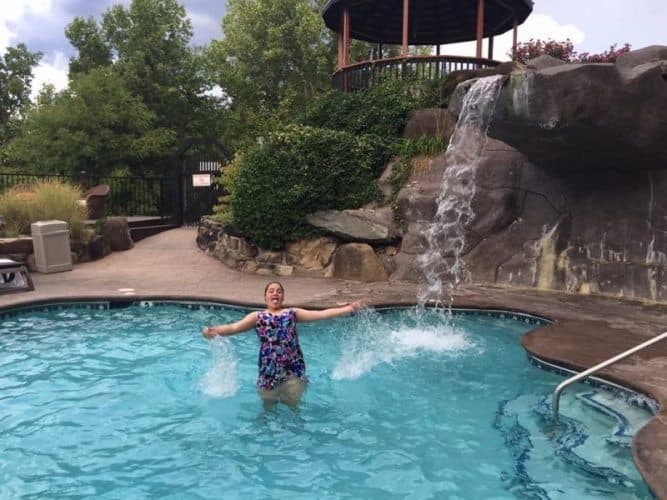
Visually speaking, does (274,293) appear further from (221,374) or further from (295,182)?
(295,182)

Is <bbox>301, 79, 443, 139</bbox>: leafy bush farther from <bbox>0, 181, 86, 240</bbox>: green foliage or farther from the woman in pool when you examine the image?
the woman in pool

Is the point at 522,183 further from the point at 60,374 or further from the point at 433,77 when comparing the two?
the point at 60,374

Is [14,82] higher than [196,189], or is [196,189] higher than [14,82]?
[14,82]

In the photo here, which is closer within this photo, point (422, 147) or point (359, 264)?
point (359, 264)

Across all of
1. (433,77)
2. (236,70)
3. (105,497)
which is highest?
(236,70)

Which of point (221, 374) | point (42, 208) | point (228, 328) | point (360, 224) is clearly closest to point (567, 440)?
point (228, 328)

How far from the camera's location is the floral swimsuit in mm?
4625

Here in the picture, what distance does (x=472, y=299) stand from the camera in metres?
8.78

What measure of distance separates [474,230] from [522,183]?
3.97ft

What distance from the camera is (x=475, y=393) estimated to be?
5492 mm

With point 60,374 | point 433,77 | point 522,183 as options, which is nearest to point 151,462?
point 60,374

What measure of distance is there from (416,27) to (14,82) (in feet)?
100

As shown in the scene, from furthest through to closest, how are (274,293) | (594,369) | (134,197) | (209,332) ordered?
(134,197) → (274,293) → (209,332) → (594,369)

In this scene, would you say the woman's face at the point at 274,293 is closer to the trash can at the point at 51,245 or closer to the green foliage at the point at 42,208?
the trash can at the point at 51,245
